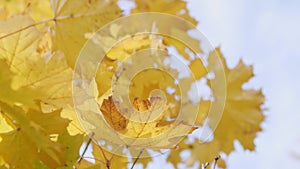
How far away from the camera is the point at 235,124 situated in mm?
885

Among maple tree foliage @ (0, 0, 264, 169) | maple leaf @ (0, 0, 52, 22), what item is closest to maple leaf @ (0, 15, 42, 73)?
maple tree foliage @ (0, 0, 264, 169)

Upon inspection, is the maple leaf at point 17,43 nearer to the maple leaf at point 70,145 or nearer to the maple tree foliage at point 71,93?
the maple tree foliage at point 71,93

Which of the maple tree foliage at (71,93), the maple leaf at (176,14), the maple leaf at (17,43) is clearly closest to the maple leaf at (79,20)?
the maple tree foliage at (71,93)

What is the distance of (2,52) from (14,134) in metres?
0.13

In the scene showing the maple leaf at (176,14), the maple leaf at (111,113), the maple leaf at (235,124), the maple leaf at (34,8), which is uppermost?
the maple leaf at (176,14)

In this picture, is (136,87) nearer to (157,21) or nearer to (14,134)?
(157,21)

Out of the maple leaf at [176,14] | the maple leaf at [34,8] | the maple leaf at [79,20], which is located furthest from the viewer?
the maple leaf at [176,14]

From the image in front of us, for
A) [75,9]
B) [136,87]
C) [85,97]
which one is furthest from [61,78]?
[136,87]

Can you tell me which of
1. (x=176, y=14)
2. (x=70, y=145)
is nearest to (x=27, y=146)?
(x=70, y=145)

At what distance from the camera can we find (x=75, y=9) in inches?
31.8

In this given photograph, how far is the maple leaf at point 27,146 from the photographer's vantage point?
0.66 meters

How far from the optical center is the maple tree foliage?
0.68 metres

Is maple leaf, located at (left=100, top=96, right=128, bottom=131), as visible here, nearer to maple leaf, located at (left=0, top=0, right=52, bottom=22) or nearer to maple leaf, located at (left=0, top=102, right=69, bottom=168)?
maple leaf, located at (left=0, top=102, right=69, bottom=168)

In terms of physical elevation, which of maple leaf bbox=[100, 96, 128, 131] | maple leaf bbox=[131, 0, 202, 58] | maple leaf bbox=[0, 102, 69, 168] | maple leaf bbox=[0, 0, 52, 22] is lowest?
maple leaf bbox=[0, 102, 69, 168]
